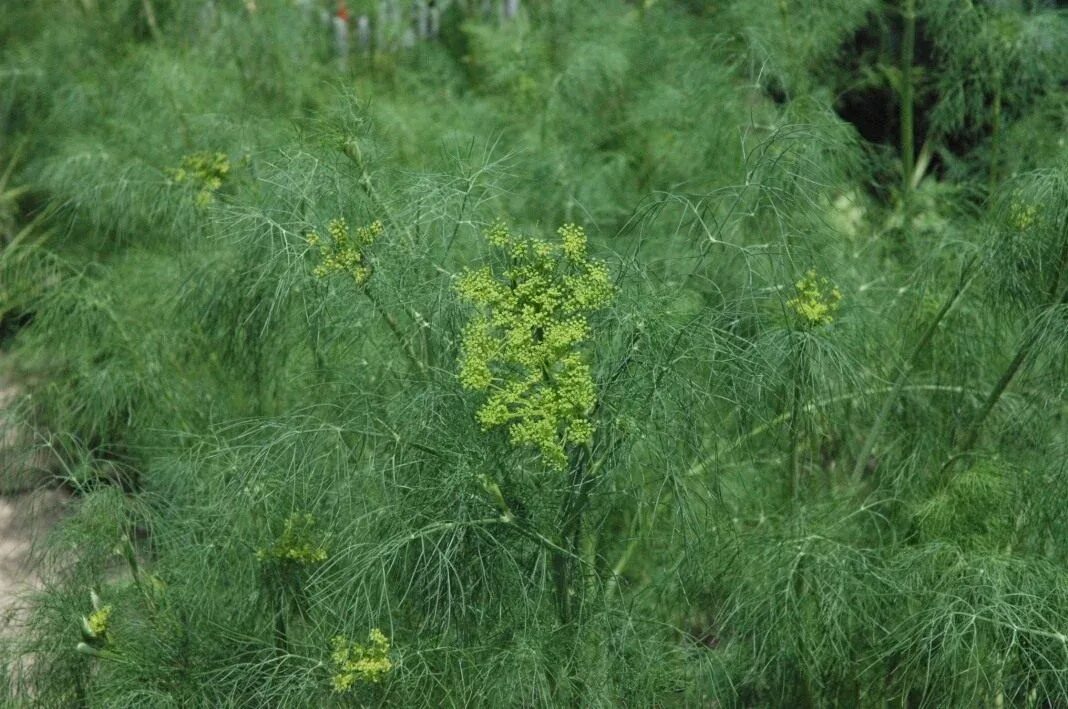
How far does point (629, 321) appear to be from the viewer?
10.3ft

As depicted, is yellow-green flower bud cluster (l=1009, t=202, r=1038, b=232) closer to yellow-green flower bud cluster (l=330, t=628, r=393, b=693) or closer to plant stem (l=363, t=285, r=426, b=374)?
plant stem (l=363, t=285, r=426, b=374)

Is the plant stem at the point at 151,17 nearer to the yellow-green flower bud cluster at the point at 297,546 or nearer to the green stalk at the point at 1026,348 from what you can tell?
the yellow-green flower bud cluster at the point at 297,546

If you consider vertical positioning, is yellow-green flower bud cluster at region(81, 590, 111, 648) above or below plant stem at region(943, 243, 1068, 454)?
below

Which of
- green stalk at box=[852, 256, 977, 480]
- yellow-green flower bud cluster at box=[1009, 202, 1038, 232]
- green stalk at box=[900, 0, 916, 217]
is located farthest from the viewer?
green stalk at box=[900, 0, 916, 217]

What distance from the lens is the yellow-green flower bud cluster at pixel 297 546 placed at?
335 cm

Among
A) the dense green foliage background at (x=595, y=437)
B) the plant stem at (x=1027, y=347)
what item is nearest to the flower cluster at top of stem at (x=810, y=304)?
the dense green foliage background at (x=595, y=437)

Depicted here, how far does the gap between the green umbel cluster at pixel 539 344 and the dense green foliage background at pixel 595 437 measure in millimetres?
127

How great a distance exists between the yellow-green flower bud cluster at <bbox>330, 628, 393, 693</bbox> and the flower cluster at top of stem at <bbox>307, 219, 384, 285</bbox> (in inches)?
28.8

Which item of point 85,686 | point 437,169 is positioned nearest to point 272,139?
point 437,169

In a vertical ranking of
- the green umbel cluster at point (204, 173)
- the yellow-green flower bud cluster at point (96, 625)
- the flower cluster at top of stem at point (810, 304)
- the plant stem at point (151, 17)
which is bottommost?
the yellow-green flower bud cluster at point (96, 625)

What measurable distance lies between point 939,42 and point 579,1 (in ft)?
4.79

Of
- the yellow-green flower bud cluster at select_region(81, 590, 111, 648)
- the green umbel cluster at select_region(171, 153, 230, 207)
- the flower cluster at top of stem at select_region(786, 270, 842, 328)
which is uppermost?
the flower cluster at top of stem at select_region(786, 270, 842, 328)

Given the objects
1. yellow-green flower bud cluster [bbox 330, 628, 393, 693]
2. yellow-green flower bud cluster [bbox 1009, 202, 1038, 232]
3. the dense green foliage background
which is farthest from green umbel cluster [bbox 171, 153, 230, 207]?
yellow-green flower bud cluster [bbox 1009, 202, 1038, 232]

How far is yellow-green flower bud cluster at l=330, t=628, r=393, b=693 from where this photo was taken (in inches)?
119
